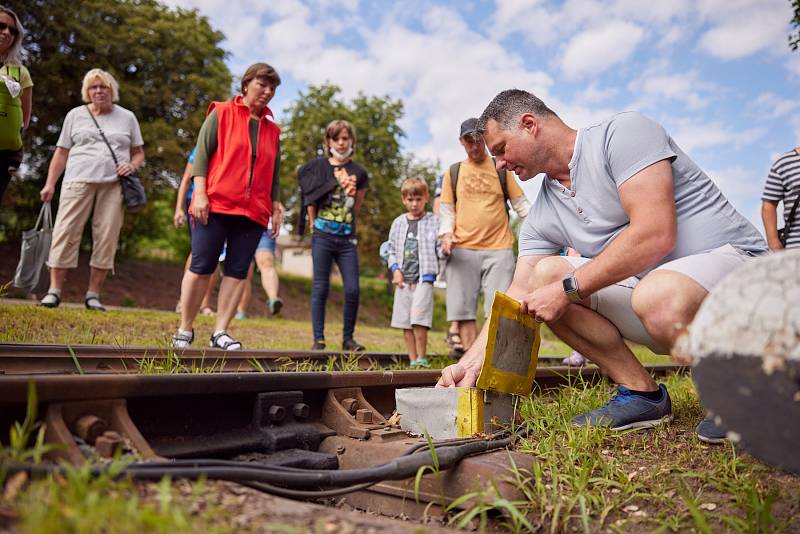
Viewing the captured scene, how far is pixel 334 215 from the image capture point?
282 inches

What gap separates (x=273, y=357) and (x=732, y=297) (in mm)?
3910

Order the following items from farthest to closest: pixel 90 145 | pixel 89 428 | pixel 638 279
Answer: pixel 90 145
pixel 638 279
pixel 89 428

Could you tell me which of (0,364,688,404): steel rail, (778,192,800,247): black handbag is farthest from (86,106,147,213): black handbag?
(778,192,800,247): black handbag

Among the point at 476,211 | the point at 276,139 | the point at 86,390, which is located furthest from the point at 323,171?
A: the point at 86,390

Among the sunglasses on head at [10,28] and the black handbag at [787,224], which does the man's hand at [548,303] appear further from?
the sunglasses on head at [10,28]

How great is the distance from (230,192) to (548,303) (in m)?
3.26

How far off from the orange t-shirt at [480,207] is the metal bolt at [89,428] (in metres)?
4.94

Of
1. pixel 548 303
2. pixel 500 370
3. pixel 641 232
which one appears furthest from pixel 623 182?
pixel 500 370

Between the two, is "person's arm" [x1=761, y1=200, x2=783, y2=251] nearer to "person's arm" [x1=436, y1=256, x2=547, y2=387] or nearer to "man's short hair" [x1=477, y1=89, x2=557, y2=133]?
"man's short hair" [x1=477, y1=89, x2=557, y2=133]

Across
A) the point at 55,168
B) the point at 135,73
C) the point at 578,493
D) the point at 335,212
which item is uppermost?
the point at 135,73

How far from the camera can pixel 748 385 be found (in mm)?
1584

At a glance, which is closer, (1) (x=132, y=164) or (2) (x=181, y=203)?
(2) (x=181, y=203)

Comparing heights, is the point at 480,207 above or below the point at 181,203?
above

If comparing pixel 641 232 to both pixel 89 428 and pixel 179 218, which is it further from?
pixel 179 218
